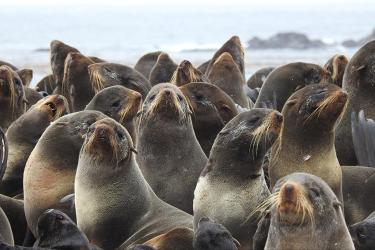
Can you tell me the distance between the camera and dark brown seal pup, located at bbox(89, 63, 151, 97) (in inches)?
355

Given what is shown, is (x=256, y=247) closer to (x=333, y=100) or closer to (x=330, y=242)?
(x=330, y=242)

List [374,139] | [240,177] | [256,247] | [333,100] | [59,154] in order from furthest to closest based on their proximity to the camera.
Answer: [374,139] < [59,154] < [333,100] < [240,177] < [256,247]


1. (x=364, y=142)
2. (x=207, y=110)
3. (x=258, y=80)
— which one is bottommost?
(x=258, y=80)

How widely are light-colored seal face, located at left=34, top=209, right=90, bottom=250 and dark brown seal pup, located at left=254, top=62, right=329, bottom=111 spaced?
3951 mm

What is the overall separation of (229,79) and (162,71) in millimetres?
954

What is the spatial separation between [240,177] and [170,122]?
108cm

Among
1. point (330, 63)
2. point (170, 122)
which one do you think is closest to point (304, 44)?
point (330, 63)

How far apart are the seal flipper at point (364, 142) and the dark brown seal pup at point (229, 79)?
6.36ft

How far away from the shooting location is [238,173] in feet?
19.7

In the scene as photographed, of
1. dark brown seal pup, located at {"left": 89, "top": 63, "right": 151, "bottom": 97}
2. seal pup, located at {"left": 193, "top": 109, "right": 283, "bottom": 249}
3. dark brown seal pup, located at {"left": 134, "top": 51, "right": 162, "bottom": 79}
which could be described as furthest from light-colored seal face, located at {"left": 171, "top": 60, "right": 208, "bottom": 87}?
seal pup, located at {"left": 193, "top": 109, "right": 283, "bottom": 249}

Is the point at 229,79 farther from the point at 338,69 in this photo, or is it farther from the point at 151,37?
the point at 151,37

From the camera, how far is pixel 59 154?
6.79m

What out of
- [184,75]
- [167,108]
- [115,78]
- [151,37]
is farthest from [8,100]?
[151,37]

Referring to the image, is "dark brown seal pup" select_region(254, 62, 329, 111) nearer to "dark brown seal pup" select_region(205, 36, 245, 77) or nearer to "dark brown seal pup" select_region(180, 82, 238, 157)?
"dark brown seal pup" select_region(180, 82, 238, 157)
